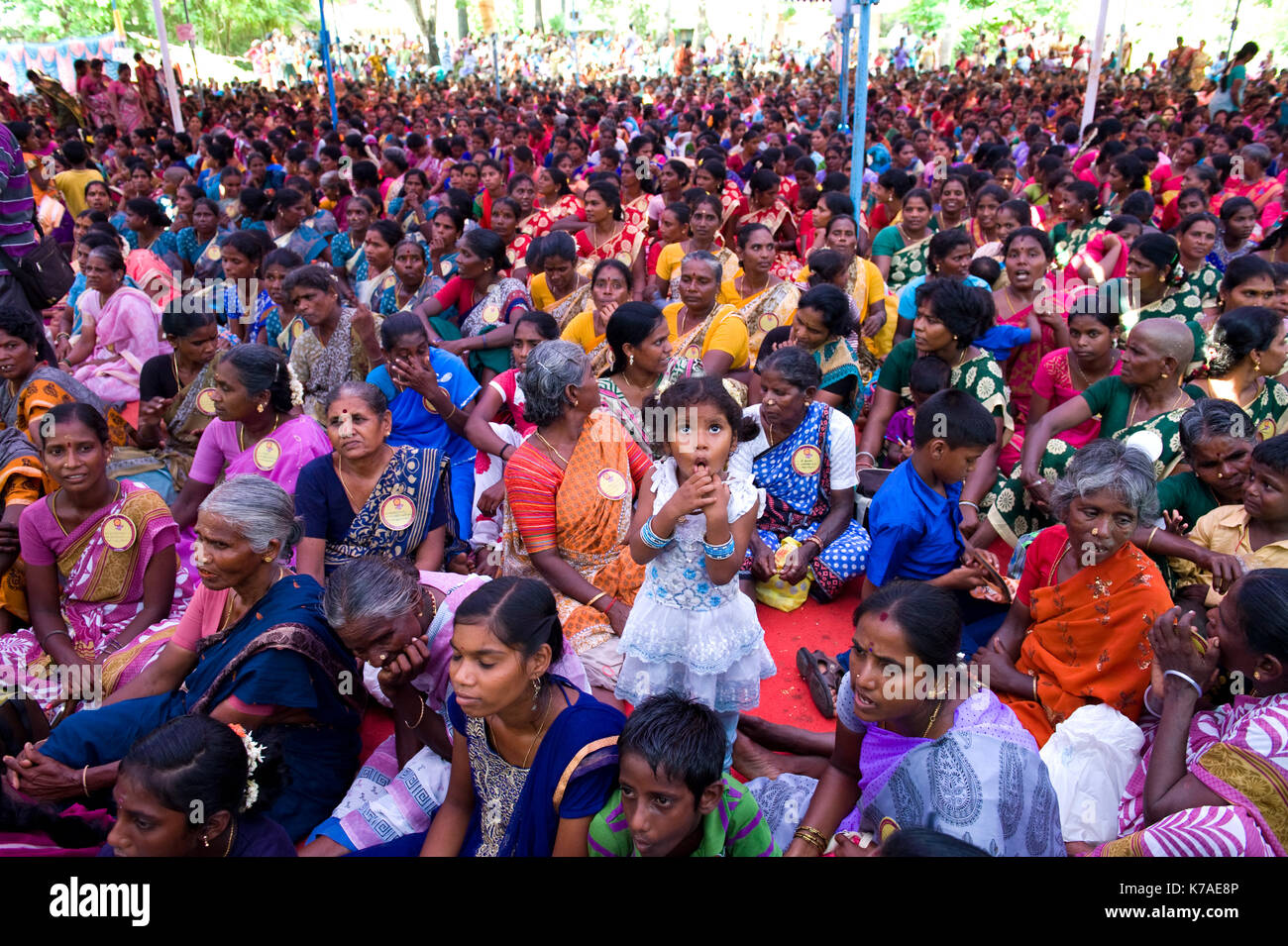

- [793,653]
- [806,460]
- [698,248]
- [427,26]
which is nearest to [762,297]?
[698,248]

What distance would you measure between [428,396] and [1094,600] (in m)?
2.91

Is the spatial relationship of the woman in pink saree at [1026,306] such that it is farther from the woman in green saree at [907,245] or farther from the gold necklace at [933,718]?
the gold necklace at [933,718]

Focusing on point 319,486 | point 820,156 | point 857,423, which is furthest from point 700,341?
point 820,156

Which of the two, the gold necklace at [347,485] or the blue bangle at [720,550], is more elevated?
the blue bangle at [720,550]

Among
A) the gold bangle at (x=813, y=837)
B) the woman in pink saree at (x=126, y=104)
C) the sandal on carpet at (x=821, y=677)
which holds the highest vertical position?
the woman in pink saree at (x=126, y=104)

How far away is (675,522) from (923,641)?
2.44 ft

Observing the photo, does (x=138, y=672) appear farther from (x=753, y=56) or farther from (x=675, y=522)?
(x=753, y=56)

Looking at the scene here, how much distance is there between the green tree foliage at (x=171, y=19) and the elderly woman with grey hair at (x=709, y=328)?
2972cm

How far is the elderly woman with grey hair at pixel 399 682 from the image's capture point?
2.33 m

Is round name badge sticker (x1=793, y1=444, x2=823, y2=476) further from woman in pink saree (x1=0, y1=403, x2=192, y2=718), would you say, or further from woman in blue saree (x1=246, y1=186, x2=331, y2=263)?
woman in blue saree (x1=246, y1=186, x2=331, y2=263)

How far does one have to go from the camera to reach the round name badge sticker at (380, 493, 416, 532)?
3242 millimetres

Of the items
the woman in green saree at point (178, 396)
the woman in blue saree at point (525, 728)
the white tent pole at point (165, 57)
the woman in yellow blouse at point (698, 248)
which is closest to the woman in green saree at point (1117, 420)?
the woman in blue saree at point (525, 728)

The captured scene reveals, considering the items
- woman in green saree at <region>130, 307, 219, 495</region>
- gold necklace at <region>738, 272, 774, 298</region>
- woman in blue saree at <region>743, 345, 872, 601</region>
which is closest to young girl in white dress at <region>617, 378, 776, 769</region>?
woman in blue saree at <region>743, 345, 872, 601</region>

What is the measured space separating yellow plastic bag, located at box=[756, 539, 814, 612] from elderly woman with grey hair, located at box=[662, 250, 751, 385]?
1.01 metres
